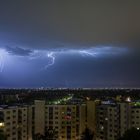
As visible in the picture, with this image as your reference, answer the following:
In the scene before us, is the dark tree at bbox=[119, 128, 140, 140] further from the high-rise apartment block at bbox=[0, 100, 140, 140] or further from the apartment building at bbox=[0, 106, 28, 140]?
the apartment building at bbox=[0, 106, 28, 140]

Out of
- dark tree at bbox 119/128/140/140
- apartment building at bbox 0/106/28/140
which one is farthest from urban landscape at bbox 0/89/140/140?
dark tree at bbox 119/128/140/140

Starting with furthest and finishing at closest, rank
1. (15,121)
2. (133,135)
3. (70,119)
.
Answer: (70,119) → (15,121) → (133,135)

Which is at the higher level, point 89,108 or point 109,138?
point 89,108

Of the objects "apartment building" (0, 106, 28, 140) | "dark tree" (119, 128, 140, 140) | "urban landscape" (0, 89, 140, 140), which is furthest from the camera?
"urban landscape" (0, 89, 140, 140)

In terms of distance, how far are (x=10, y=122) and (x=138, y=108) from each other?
54.7ft

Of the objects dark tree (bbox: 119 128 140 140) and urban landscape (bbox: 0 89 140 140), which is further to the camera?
urban landscape (bbox: 0 89 140 140)

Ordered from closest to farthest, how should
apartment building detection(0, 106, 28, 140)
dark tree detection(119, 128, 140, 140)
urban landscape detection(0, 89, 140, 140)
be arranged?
dark tree detection(119, 128, 140, 140), apartment building detection(0, 106, 28, 140), urban landscape detection(0, 89, 140, 140)

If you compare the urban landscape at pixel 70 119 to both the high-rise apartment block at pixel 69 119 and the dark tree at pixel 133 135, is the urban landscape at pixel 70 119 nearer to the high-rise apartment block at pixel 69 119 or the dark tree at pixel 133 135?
the high-rise apartment block at pixel 69 119

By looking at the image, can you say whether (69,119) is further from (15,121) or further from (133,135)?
(133,135)

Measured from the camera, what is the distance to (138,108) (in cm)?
5269

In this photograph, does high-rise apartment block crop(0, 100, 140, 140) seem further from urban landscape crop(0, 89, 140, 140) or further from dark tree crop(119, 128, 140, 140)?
dark tree crop(119, 128, 140, 140)

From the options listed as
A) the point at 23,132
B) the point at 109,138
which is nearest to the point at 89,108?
the point at 109,138

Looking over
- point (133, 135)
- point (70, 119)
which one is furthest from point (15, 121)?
point (133, 135)

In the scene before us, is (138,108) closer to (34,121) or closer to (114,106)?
(114,106)
